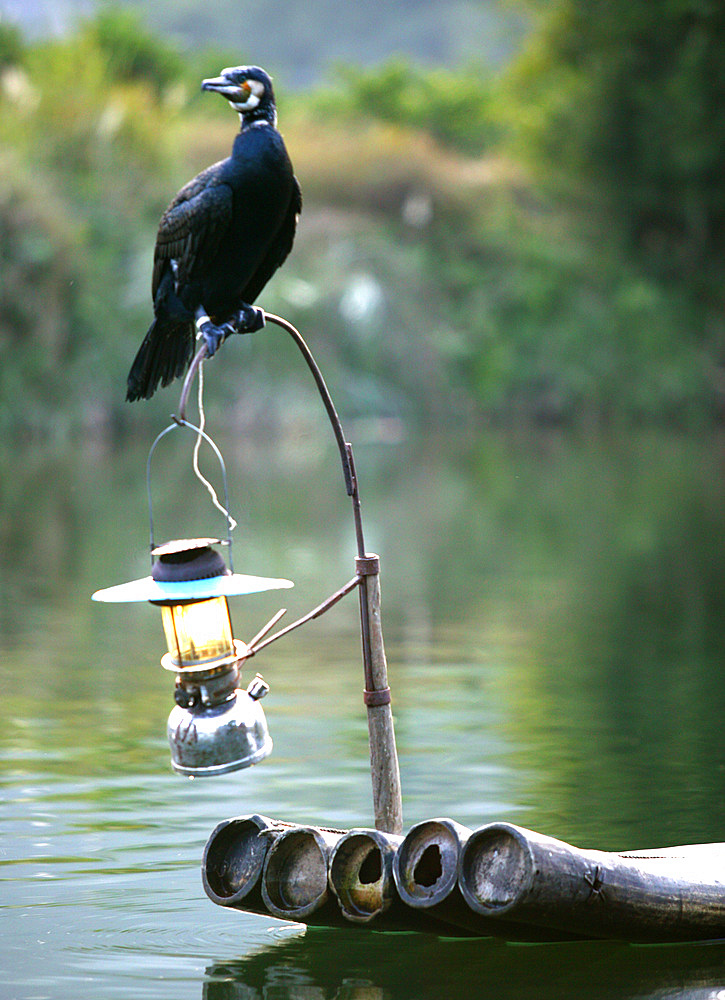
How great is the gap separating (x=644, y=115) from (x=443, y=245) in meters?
5.19

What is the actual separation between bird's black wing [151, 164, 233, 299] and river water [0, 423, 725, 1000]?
1.65m

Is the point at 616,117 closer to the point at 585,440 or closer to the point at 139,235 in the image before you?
the point at 585,440

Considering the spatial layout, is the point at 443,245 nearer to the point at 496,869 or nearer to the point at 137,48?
the point at 137,48

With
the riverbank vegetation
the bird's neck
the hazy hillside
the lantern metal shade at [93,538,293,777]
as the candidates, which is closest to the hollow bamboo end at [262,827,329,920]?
the lantern metal shade at [93,538,293,777]

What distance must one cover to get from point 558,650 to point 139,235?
1821cm

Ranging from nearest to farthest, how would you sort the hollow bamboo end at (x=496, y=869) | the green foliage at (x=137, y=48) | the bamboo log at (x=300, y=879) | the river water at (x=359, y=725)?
the hollow bamboo end at (x=496, y=869), the bamboo log at (x=300, y=879), the river water at (x=359, y=725), the green foliage at (x=137, y=48)

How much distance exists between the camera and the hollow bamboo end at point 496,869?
3430 mm

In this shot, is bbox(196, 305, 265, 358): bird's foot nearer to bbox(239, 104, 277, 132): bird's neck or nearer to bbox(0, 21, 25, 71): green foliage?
bbox(239, 104, 277, 132): bird's neck

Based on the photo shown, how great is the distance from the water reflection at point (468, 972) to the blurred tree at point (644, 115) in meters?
27.9

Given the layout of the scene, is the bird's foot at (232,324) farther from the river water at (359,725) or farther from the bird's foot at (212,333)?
the river water at (359,725)

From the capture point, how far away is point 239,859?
3.97 meters

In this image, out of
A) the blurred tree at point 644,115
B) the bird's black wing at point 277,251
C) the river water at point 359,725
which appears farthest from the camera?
the blurred tree at point 644,115

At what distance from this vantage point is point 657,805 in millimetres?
5602

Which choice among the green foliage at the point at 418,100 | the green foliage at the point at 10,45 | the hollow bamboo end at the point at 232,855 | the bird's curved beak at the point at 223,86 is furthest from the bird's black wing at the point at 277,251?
the green foliage at the point at 418,100
